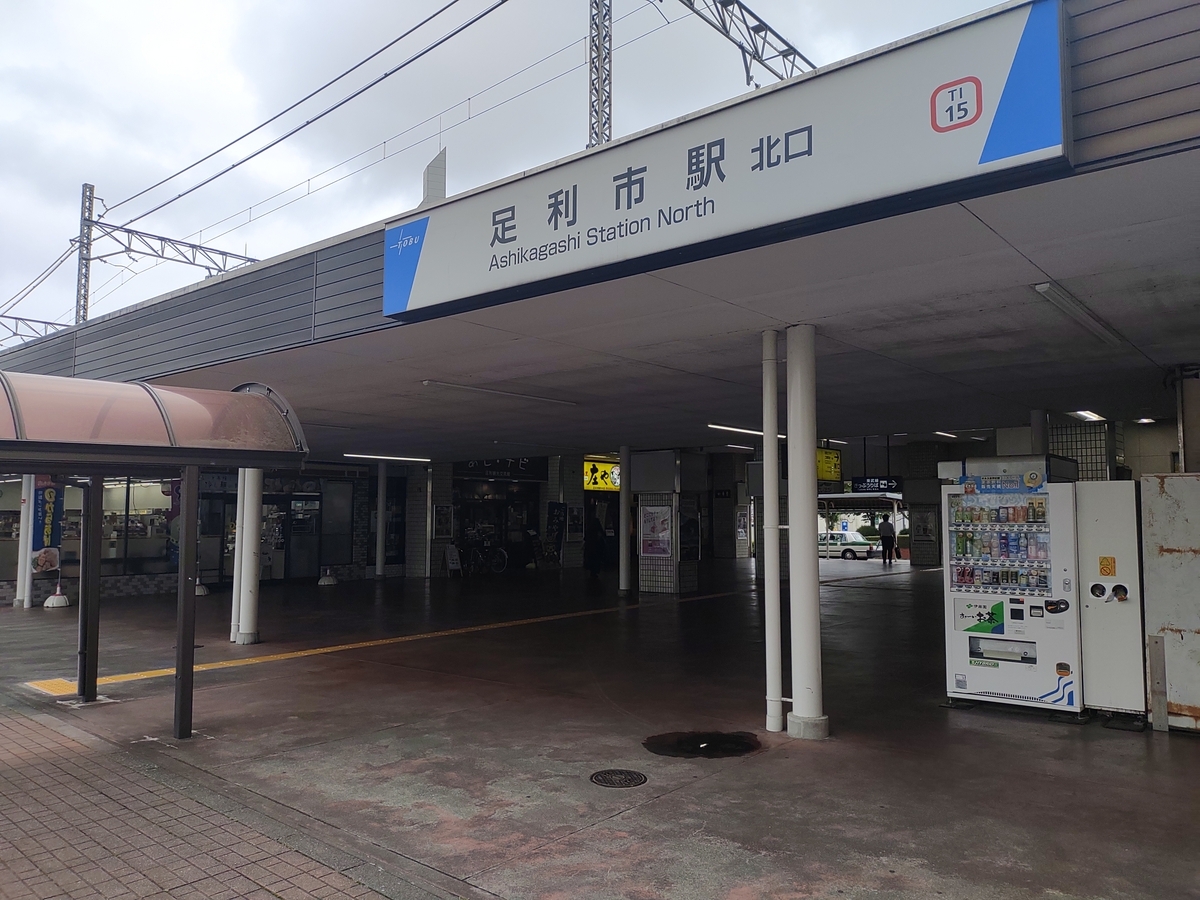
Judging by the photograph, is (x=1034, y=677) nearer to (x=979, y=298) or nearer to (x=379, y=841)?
(x=979, y=298)

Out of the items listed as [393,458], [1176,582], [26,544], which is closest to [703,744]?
[1176,582]

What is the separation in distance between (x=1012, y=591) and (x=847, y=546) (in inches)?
1012

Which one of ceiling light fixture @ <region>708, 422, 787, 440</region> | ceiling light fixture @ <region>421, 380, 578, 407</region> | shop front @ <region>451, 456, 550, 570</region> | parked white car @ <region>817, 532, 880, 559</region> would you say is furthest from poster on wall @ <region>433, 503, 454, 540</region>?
parked white car @ <region>817, 532, 880, 559</region>

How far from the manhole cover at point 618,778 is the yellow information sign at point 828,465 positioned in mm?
10515

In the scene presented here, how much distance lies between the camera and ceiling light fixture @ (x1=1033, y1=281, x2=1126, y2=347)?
528cm

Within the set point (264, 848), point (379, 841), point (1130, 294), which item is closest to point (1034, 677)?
point (1130, 294)

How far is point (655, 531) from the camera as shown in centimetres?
1755

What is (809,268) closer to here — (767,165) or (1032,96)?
(767,165)

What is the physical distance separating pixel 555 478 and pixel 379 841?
2132 cm

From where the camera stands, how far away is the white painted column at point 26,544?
50.3 ft

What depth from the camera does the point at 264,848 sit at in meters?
4.27

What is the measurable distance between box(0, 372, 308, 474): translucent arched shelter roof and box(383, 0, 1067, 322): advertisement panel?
69.3 inches

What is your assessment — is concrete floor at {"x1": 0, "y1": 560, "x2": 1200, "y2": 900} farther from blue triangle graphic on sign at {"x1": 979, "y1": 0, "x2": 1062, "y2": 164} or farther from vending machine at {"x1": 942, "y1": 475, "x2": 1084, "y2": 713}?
blue triangle graphic on sign at {"x1": 979, "y1": 0, "x2": 1062, "y2": 164}

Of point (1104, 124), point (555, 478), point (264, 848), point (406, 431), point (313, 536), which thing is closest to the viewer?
point (1104, 124)
